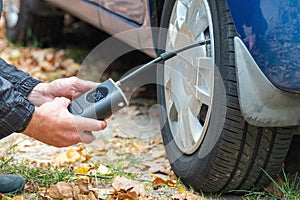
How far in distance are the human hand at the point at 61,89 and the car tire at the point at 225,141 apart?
0.41 metres

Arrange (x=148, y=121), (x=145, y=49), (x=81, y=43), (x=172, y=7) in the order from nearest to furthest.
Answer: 1. (x=172, y=7)
2. (x=145, y=49)
3. (x=148, y=121)
4. (x=81, y=43)

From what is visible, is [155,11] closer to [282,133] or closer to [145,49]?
[145,49]

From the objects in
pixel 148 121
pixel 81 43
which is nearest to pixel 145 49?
pixel 148 121

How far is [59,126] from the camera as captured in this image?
1739 millimetres

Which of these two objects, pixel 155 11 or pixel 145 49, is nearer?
pixel 155 11

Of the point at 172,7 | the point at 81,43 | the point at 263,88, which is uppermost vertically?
the point at 172,7

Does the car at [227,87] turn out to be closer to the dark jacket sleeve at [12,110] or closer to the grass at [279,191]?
the grass at [279,191]

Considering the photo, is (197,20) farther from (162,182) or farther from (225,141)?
(162,182)

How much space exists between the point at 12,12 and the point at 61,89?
10.9 ft

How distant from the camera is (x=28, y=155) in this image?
111 inches

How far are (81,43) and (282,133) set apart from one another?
362cm

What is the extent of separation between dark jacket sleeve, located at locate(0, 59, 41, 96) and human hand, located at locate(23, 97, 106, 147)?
0.46m

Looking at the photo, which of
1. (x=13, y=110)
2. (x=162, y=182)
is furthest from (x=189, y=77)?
(x=13, y=110)

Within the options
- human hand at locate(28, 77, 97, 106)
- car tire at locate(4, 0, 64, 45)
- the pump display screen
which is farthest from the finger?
car tire at locate(4, 0, 64, 45)
